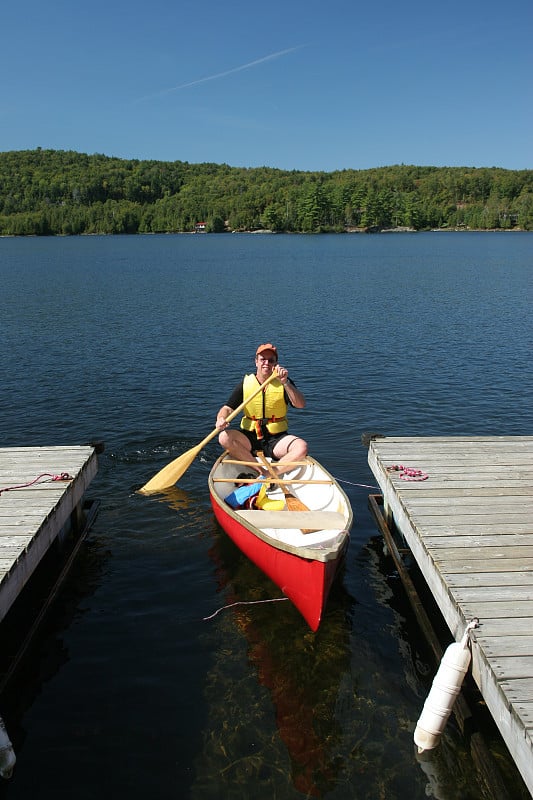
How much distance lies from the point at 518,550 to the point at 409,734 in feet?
6.30

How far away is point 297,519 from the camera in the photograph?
693 centimetres

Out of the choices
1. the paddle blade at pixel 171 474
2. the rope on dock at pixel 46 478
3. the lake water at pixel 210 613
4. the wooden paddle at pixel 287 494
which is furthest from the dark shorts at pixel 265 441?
the rope on dock at pixel 46 478

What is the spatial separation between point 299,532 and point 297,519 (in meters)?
0.45

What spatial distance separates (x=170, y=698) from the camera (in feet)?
19.1

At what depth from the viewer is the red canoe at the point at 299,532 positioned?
5.91 m

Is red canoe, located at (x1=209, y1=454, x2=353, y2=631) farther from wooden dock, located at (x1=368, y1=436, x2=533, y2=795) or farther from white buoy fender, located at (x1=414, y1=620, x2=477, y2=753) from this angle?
white buoy fender, located at (x1=414, y1=620, x2=477, y2=753)

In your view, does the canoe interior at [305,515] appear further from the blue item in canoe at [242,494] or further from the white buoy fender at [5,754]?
the white buoy fender at [5,754]

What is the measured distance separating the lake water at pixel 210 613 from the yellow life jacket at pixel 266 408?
1.64 meters

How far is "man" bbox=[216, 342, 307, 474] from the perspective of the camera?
8.98 meters

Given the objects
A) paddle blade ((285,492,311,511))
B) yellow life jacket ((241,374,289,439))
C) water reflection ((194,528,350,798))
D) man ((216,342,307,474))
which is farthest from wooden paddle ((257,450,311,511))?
water reflection ((194,528,350,798))

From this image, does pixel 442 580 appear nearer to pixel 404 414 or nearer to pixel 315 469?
pixel 315 469

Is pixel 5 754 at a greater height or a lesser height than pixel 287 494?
lesser

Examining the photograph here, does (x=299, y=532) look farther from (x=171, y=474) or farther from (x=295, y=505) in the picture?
(x=171, y=474)

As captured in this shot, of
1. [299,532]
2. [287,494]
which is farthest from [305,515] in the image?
[287,494]
